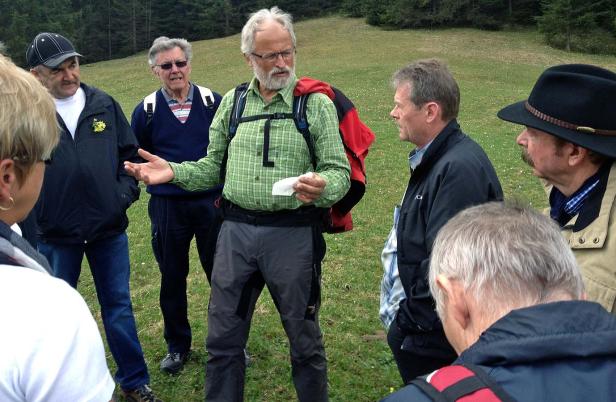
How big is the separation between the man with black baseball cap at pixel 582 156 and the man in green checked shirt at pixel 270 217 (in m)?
1.21

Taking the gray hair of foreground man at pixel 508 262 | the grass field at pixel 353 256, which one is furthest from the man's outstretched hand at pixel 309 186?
the gray hair of foreground man at pixel 508 262

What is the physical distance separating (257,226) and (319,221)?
15.2 inches

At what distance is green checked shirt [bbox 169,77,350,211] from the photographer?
3264 millimetres

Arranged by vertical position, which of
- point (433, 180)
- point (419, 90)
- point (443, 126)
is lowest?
point (433, 180)

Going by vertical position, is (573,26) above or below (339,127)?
below

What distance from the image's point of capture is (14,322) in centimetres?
123

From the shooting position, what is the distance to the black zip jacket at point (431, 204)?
2.64 meters

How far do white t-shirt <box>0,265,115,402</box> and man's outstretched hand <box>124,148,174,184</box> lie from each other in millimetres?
2103

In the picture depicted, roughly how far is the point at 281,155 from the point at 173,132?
1418 mm

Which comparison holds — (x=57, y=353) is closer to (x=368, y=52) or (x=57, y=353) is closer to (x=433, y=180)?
(x=433, y=180)

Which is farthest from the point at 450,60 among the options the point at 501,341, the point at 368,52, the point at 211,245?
the point at 501,341

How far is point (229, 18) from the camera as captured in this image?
59438 mm

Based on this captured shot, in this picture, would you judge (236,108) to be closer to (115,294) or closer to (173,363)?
(115,294)

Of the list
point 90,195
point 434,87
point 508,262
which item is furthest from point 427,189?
point 90,195
